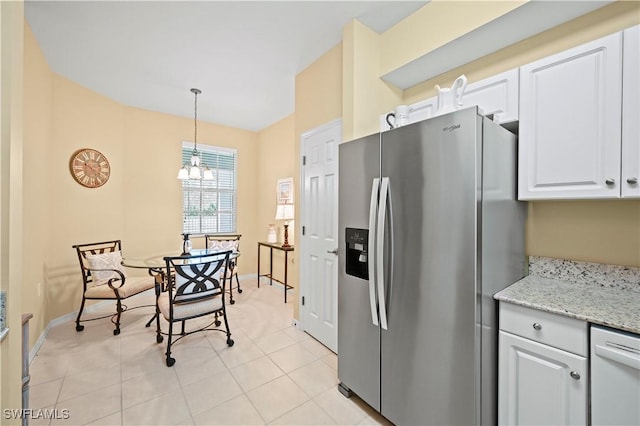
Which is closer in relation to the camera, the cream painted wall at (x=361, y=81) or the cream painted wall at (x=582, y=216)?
the cream painted wall at (x=582, y=216)

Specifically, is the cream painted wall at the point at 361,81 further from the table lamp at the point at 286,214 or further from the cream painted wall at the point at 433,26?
the table lamp at the point at 286,214

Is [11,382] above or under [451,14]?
under

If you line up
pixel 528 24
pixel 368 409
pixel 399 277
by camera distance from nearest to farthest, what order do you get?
pixel 399 277, pixel 528 24, pixel 368 409

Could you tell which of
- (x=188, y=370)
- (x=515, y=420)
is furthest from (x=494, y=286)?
(x=188, y=370)

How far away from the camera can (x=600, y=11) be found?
5.11 feet

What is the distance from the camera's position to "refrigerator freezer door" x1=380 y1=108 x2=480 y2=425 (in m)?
1.28

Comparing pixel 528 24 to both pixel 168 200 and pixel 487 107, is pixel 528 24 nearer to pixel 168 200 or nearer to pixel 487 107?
pixel 487 107

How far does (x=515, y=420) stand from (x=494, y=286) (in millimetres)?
649

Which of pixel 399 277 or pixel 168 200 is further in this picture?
pixel 168 200

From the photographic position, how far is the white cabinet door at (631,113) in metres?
1.24

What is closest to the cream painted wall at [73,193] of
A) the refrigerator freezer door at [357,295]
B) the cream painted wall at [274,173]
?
the cream painted wall at [274,173]

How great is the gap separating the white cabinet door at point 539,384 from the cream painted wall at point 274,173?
3.02 meters

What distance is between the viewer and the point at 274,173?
484 cm

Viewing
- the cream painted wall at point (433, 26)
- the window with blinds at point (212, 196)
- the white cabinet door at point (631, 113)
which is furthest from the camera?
the window with blinds at point (212, 196)
